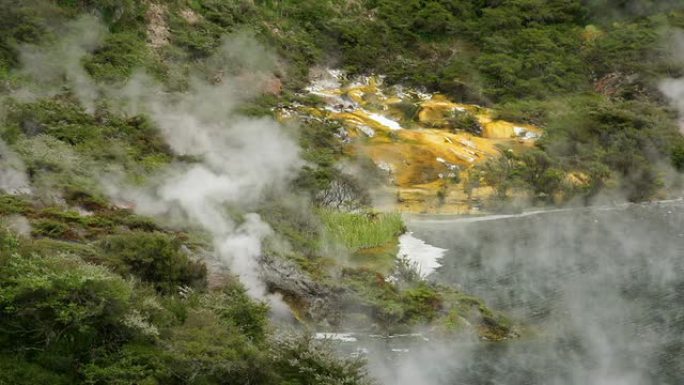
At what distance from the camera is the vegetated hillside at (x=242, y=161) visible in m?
8.38

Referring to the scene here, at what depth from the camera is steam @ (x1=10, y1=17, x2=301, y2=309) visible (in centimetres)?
1358

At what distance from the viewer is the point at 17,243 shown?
898 cm

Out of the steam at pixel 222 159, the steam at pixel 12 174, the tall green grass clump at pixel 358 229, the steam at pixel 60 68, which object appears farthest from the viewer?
the steam at pixel 60 68

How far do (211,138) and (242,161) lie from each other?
2.23m

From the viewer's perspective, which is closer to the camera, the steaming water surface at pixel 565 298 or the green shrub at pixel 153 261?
the green shrub at pixel 153 261

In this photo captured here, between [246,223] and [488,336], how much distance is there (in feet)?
15.2

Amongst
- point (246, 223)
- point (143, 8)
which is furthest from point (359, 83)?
point (246, 223)

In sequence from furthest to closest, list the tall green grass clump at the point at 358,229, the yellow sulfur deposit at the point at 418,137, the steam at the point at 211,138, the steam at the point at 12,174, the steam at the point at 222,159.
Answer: the yellow sulfur deposit at the point at 418,137, the tall green grass clump at the point at 358,229, the steam at the point at 211,138, the steam at the point at 222,159, the steam at the point at 12,174

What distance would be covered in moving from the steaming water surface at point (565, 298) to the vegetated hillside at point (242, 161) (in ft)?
3.13

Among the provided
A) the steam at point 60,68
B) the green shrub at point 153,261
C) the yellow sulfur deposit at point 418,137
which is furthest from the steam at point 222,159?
the yellow sulfur deposit at point 418,137

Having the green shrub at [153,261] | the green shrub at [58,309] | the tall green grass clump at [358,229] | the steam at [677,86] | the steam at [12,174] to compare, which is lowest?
the steam at [677,86]

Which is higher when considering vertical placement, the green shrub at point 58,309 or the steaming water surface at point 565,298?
the green shrub at point 58,309

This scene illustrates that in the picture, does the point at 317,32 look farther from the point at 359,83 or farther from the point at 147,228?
the point at 147,228

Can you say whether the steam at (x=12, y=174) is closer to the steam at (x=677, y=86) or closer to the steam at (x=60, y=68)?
the steam at (x=60, y=68)
